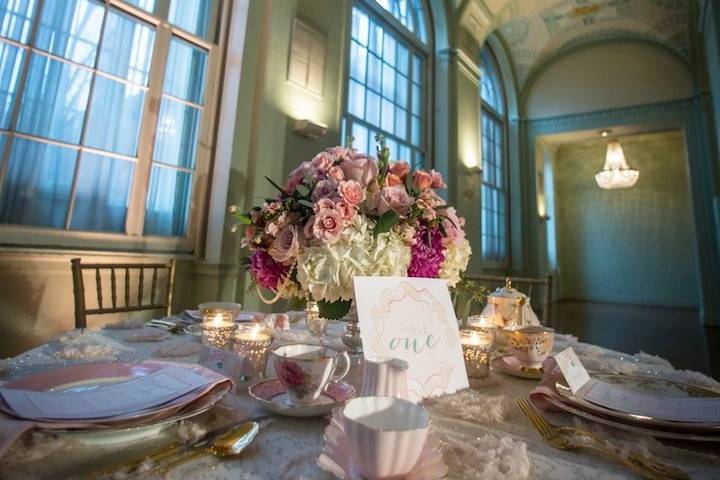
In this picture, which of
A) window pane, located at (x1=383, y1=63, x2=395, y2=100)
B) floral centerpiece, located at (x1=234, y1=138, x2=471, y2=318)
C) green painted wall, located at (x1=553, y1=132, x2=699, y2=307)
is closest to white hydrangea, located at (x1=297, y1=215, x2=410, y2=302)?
floral centerpiece, located at (x1=234, y1=138, x2=471, y2=318)

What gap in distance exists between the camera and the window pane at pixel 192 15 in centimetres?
266

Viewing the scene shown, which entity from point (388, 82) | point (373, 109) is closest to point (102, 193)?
point (373, 109)

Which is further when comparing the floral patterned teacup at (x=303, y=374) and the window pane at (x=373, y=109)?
the window pane at (x=373, y=109)

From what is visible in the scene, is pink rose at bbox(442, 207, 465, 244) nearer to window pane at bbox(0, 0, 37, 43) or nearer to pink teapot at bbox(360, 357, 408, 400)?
pink teapot at bbox(360, 357, 408, 400)

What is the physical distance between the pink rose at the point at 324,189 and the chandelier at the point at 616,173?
793 cm

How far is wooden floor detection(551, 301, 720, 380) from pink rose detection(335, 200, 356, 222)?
3782 millimetres

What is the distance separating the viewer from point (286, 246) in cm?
79

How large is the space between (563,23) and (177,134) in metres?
7.04

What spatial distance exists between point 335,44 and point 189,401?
342cm

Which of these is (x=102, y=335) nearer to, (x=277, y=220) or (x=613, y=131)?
(x=277, y=220)

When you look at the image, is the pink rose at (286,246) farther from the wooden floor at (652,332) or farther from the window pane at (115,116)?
the wooden floor at (652,332)

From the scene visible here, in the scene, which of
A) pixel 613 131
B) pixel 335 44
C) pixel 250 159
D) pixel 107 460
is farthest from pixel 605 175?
pixel 107 460

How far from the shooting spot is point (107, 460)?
44 cm

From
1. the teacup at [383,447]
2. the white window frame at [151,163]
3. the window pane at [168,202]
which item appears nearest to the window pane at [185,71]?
the white window frame at [151,163]
